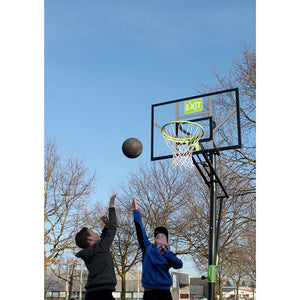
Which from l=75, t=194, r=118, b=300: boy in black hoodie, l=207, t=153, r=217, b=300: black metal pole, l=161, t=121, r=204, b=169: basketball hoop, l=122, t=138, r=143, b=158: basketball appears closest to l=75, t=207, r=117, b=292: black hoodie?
l=75, t=194, r=118, b=300: boy in black hoodie

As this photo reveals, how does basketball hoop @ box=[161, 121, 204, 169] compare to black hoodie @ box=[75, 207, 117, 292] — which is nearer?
black hoodie @ box=[75, 207, 117, 292]

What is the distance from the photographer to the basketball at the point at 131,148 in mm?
7219

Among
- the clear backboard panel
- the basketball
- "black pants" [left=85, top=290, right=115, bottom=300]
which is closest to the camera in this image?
"black pants" [left=85, top=290, right=115, bottom=300]

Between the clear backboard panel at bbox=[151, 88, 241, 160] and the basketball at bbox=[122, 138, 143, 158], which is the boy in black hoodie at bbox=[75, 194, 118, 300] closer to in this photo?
the basketball at bbox=[122, 138, 143, 158]

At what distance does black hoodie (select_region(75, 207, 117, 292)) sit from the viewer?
498 centimetres

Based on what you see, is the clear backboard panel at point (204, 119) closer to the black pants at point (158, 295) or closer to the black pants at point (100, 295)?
the black pants at point (158, 295)

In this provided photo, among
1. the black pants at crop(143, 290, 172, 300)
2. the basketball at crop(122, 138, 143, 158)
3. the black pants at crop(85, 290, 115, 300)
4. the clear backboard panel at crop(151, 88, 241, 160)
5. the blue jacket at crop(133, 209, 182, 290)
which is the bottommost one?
the black pants at crop(143, 290, 172, 300)

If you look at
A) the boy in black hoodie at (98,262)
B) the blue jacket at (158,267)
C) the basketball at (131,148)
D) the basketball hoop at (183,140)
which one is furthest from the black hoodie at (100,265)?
the basketball hoop at (183,140)

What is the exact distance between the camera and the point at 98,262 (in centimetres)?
508

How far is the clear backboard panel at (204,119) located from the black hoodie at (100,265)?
149 inches

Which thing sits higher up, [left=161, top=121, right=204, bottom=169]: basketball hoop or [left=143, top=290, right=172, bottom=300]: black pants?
[left=161, top=121, right=204, bottom=169]: basketball hoop

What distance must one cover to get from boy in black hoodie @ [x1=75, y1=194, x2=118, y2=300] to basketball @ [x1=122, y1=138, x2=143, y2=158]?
6.70ft
